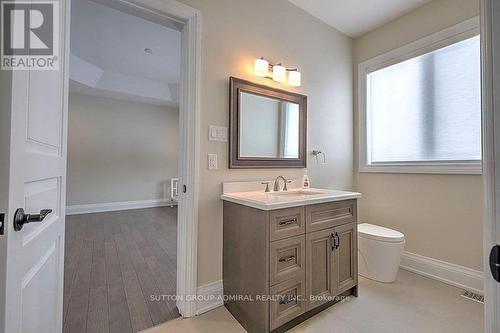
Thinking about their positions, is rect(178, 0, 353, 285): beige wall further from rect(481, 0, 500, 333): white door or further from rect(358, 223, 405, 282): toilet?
rect(481, 0, 500, 333): white door

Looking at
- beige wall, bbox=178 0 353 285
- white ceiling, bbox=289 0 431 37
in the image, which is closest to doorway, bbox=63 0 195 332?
beige wall, bbox=178 0 353 285

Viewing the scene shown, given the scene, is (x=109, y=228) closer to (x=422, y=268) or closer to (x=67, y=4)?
(x=67, y=4)

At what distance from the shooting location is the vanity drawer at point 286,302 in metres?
1.42

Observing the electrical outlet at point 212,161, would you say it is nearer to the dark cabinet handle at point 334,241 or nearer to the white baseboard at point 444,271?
the dark cabinet handle at point 334,241

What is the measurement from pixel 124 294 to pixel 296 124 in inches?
85.2

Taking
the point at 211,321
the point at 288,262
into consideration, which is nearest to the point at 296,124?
the point at 288,262

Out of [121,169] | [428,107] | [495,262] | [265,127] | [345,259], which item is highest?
[428,107]

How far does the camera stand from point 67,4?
3.77 ft

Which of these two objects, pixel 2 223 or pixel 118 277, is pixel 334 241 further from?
pixel 118 277

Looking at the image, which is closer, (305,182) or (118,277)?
(118,277)

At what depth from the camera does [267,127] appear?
2150mm

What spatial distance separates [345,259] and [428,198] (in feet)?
3.92

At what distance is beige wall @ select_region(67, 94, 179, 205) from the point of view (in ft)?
15.7

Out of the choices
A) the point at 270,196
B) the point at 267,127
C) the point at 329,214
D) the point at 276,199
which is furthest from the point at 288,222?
the point at 267,127
